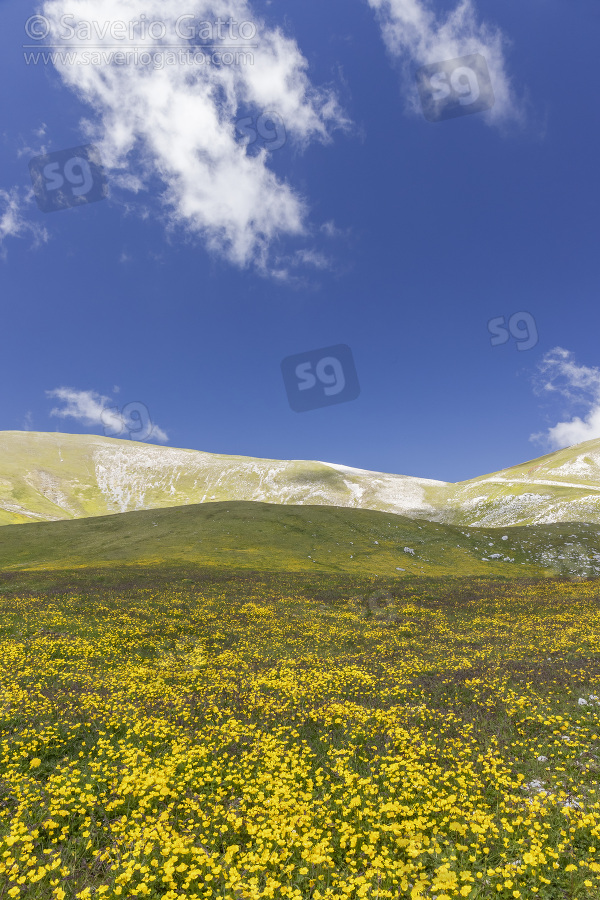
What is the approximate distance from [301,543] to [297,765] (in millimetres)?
62124

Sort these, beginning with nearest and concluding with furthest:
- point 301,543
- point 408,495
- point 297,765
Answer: point 297,765, point 301,543, point 408,495

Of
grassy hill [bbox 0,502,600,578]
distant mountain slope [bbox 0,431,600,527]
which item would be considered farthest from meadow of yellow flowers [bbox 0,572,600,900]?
distant mountain slope [bbox 0,431,600,527]

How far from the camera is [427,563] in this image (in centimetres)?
6600

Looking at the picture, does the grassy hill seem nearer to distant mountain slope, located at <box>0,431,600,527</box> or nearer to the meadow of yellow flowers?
distant mountain slope, located at <box>0,431,600,527</box>

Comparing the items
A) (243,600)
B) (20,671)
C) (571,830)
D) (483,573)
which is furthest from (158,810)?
(483,573)

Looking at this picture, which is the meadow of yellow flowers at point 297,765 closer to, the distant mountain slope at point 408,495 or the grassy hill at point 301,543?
the grassy hill at point 301,543

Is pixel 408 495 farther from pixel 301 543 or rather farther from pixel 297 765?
pixel 297 765

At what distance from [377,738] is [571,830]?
586 centimetres

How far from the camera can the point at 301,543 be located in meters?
73.1

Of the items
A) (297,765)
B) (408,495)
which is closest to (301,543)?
(297,765)

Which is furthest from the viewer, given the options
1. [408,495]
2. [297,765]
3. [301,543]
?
[408,495]

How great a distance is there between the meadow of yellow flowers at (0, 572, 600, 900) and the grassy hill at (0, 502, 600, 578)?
37228 mm

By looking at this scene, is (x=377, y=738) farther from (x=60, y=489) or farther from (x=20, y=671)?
(x=60, y=489)

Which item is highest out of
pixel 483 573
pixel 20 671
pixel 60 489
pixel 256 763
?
pixel 60 489
